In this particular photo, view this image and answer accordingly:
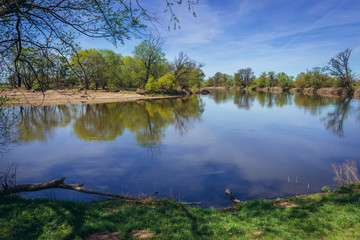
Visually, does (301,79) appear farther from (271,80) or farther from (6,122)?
(6,122)

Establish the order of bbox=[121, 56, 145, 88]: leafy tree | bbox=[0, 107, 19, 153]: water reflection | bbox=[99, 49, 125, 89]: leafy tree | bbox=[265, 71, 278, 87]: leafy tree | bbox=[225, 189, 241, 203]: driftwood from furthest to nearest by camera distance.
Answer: bbox=[265, 71, 278, 87]: leafy tree, bbox=[121, 56, 145, 88]: leafy tree, bbox=[99, 49, 125, 89]: leafy tree, bbox=[0, 107, 19, 153]: water reflection, bbox=[225, 189, 241, 203]: driftwood

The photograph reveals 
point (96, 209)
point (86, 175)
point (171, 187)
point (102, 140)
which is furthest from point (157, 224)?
point (102, 140)

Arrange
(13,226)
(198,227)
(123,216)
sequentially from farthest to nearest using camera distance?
(123,216) → (198,227) → (13,226)

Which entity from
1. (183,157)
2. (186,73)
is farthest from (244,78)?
(183,157)

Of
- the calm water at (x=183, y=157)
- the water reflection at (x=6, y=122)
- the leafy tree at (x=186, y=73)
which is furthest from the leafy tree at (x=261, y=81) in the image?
the water reflection at (x=6, y=122)

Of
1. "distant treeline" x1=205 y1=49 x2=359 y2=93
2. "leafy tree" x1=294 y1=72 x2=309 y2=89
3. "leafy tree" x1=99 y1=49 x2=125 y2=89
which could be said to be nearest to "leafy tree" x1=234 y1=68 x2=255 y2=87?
"distant treeline" x1=205 y1=49 x2=359 y2=93

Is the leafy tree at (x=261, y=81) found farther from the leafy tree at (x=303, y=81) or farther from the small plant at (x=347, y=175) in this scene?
the small plant at (x=347, y=175)

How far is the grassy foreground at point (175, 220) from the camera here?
516 cm

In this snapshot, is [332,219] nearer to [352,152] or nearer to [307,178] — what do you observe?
[307,178]

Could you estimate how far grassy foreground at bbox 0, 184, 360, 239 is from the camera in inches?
203

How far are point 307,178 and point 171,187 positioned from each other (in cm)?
661

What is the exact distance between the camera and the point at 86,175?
1014 cm

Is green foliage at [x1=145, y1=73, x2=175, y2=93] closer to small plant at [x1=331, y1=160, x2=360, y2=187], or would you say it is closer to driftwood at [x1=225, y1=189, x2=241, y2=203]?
driftwood at [x1=225, y1=189, x2=241, y2=203]

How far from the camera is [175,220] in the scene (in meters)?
6.08
